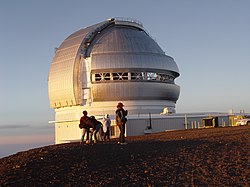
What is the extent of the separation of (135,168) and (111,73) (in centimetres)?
3511

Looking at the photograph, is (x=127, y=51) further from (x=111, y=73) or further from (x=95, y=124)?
(x=95, y=124)

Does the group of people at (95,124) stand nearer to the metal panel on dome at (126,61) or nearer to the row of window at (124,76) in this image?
the row of window at (124,76)

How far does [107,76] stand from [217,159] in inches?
1354

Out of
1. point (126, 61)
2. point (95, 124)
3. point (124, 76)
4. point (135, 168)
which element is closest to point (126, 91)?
point (124, 76)

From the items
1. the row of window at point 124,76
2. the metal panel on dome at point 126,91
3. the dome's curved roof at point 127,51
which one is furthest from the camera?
the dome's curved roof at point 127,51

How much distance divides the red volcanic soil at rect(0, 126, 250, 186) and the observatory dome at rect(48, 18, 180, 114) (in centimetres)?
3150

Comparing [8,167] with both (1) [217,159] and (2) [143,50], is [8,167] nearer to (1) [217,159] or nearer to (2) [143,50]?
(1) [217,159]

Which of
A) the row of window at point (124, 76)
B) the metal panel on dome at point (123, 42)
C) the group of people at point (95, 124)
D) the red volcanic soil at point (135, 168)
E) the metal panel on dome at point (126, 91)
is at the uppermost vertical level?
the metal panel on dome at point (123, 42)

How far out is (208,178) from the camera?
10.4 meters

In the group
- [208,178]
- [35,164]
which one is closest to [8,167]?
[35,164]

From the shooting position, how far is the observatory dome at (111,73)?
152 feet

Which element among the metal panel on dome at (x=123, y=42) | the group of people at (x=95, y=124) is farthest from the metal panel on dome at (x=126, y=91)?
the group of people at (x=95, y=124)

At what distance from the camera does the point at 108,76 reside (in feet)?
153

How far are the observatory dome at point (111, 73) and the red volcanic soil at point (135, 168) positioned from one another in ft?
103
